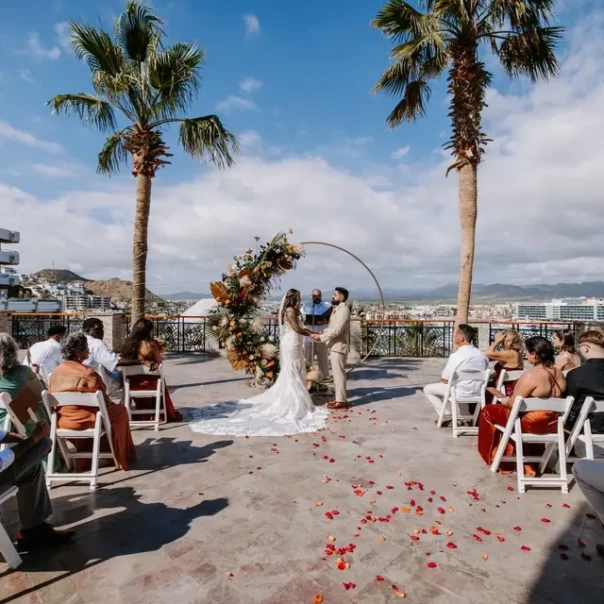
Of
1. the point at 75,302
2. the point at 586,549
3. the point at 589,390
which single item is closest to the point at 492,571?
the point at 586,549

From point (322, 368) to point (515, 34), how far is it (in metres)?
8.31

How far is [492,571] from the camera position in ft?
8.82

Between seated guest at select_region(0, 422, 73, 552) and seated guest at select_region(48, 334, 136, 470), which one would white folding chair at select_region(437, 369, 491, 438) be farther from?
seated guest at select_region(0, 422, 73, 552)

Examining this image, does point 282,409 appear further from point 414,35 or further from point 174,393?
point 414,35

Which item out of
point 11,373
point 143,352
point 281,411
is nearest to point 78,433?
point 11,373

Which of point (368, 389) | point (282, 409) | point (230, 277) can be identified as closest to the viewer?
point (282, 409)

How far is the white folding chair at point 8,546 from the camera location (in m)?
2.55

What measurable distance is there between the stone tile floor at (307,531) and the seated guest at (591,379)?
800mm

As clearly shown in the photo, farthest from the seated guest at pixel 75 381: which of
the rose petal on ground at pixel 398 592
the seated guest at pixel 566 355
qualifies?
the seated guest at pixel 566 355

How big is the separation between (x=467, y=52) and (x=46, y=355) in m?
10.0

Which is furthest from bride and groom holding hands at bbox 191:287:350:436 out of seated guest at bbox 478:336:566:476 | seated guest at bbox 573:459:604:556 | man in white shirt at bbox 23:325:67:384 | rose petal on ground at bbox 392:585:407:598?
seated guest at bbox 573:459:604:556

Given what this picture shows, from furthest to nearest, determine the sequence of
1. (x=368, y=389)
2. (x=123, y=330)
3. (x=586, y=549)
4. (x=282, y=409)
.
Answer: (x=123, y=330), (x=368, y=389), (x=282, y=409), (x=586, y=549)

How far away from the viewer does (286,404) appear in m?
6.44

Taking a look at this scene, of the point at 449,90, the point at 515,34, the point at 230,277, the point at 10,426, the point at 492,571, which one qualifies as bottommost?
the point at 492,571
